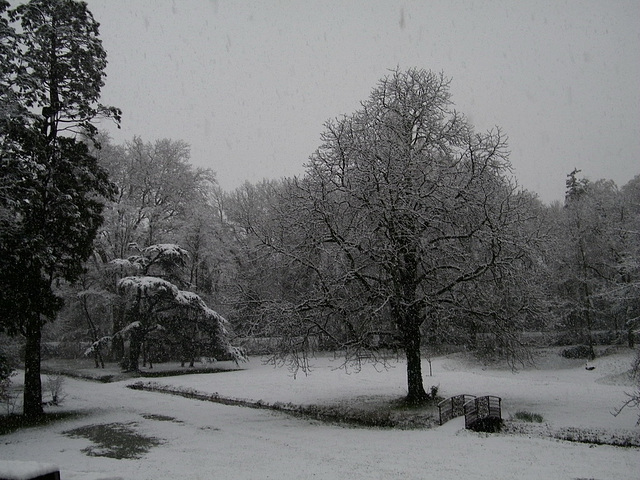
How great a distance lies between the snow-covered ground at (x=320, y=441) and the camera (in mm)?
10562

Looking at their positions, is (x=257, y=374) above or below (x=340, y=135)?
below

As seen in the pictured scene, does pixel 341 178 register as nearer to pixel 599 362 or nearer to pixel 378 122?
pixel 378 122

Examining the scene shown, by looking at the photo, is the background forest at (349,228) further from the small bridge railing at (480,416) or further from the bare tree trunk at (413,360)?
the small bridge railing at (480,416)

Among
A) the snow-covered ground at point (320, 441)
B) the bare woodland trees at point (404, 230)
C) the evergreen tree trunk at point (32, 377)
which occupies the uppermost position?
the bare woodland trees at point (404, 230)

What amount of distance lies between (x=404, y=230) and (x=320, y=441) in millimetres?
7193

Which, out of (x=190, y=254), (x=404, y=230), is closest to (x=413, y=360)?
(x=404, y=230)

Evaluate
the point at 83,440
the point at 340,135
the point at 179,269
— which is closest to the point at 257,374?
the point at 179,269

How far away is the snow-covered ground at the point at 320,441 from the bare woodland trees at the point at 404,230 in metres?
3.56

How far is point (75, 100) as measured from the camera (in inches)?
750

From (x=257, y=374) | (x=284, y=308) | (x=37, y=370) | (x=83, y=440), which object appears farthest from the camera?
(x=257, y=374)

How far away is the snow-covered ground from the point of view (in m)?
10.6

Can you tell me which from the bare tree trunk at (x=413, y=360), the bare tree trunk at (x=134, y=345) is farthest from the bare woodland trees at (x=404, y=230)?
the bare tree trunk at (x=134, y=345)

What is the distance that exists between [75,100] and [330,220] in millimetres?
11368

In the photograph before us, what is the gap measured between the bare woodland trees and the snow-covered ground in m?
3.56
